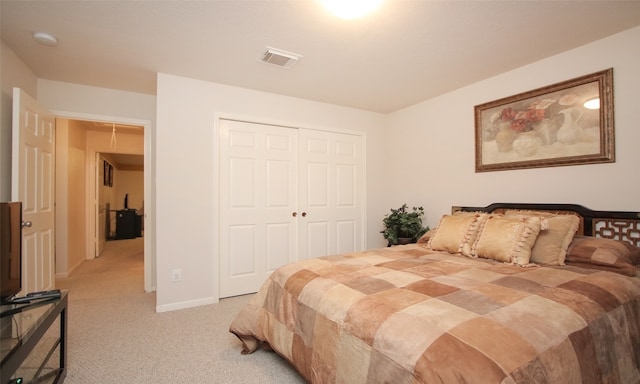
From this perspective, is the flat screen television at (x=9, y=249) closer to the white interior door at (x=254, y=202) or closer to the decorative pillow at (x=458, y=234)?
the white interior door at (x=254, y=202)

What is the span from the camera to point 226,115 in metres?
3.17

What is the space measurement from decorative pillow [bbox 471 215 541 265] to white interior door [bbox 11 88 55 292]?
3668 millimetres

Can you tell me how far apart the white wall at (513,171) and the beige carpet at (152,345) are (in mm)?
2596

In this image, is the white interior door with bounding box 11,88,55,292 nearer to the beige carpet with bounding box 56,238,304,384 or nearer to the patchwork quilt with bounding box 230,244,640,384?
the beige carpet with bounding box 56,238,304,384

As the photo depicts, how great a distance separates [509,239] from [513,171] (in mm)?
1070

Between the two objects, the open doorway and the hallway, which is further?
the open doorway

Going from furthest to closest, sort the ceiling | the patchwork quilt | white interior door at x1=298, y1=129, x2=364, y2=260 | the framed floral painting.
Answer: white interior door at x1=298, y1=129, x2=364, y2=260
the framed floral painting
the ceiling
the patchwork quilt

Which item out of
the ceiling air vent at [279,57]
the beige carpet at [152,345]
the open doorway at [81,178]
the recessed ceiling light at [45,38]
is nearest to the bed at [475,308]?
the beige carpet at [152,345]

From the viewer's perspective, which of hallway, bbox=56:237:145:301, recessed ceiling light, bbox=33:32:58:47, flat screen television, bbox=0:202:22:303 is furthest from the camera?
hallway, bbox=56:237:145:301

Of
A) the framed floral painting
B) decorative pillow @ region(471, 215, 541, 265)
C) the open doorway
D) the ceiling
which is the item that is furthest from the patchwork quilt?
the open doorway

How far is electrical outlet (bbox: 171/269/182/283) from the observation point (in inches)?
113

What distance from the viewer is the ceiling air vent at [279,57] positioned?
2443 millimetres

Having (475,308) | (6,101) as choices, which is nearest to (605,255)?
(475,308)

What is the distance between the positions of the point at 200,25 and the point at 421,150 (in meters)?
2.89
